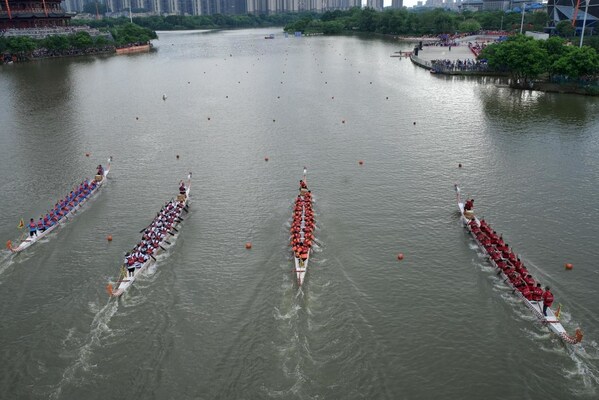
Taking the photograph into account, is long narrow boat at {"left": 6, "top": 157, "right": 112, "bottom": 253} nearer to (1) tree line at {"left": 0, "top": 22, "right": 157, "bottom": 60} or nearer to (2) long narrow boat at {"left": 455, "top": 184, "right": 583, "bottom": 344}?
(2) long narrow boat at {"left": 455, "top": 184, "right": 583, "bottom": 344}

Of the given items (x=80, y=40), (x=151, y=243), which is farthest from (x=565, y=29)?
(x=151, y=243)

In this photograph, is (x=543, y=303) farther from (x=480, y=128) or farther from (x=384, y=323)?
(x=480, y=128)

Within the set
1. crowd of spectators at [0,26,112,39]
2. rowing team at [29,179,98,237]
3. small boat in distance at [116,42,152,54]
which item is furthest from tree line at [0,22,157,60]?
rowing team at [29,179,98,237]

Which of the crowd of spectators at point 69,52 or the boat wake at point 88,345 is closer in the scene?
the boat wake at point 88,345

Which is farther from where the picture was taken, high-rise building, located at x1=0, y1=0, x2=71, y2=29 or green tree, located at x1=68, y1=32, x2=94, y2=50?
green tree, located at x1=68, y1=32, x2=94, y2=50

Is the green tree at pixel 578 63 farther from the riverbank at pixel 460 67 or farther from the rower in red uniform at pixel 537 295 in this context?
the rower in red uniform at pixel 537 295

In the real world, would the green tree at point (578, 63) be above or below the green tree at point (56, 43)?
below

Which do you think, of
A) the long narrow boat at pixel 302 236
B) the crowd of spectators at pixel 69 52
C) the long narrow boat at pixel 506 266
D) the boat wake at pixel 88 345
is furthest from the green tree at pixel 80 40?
the boat wake at pixel 88 345
